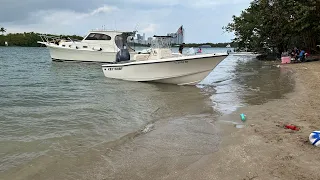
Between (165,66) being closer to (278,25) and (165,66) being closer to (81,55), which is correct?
(81,55)

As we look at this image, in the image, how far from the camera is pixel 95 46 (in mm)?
28266

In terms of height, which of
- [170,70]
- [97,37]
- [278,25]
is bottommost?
[170,70]

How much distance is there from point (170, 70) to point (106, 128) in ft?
25.2

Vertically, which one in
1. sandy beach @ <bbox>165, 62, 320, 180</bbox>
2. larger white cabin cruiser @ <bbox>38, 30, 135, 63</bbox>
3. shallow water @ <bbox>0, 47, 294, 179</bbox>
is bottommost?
shallow water @ <bbox>0, 47, 294, 179</bbox>

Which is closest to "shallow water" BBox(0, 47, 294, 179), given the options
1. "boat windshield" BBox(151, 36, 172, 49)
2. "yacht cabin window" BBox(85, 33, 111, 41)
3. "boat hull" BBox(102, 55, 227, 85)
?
"boat hull" BBox(102, 55, 227, 85)

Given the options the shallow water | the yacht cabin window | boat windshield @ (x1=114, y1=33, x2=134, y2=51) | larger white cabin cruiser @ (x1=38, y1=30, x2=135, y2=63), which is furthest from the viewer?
the yacht cabin window

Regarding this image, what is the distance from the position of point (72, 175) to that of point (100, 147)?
4.42ft

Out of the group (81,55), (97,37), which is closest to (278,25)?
(97,37)

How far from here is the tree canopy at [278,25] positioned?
25562 mm

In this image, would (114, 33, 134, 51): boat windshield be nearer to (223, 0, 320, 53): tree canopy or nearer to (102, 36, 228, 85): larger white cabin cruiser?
(102, 36, 228, 85): larger white cabin cruiser

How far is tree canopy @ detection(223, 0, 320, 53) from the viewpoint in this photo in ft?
83.9

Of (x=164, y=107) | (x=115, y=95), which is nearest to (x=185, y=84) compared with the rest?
(x=115, y=95)

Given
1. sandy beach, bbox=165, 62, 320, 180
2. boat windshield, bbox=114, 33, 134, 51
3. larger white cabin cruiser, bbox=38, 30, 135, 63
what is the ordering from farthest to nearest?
larger white cabin cruiser, bbox=38, 30, 135, 63, boat windshield, bbox=114, 33, 134, 51, sandy beach, bbox=165, 62, 320, 180

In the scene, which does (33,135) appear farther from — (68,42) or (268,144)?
(68,42)
